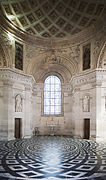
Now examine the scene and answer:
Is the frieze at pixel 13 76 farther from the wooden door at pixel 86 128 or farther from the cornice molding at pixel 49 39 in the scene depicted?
the wooden door at pixel 86 128

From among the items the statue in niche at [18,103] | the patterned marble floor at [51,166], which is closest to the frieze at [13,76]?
the statue in niche at [18,103]

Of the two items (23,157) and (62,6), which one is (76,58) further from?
(23,157)

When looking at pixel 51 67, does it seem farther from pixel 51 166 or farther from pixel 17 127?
pixel 51 166

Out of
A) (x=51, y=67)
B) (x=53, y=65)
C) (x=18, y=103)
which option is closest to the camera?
(x=18, y=103)

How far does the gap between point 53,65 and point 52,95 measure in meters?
3.70

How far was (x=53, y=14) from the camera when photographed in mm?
15969

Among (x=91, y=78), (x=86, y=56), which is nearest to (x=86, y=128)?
(x=91, y=78)

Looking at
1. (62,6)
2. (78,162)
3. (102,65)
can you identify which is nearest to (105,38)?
(102,65)

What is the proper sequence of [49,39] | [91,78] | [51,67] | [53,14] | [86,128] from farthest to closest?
[51,67]
[49,39]
[53,14]
[86,128]
[91,78]

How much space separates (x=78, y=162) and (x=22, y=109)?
952 cm

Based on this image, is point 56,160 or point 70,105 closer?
point 56,160

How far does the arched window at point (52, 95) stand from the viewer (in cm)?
1936

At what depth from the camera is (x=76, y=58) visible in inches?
675

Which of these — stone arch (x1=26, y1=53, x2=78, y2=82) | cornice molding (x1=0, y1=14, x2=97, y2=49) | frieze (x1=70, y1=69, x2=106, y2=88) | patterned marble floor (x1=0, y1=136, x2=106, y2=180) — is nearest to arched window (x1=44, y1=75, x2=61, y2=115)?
stone arch (x1=26, y1=53, x2=78, y2=82)
